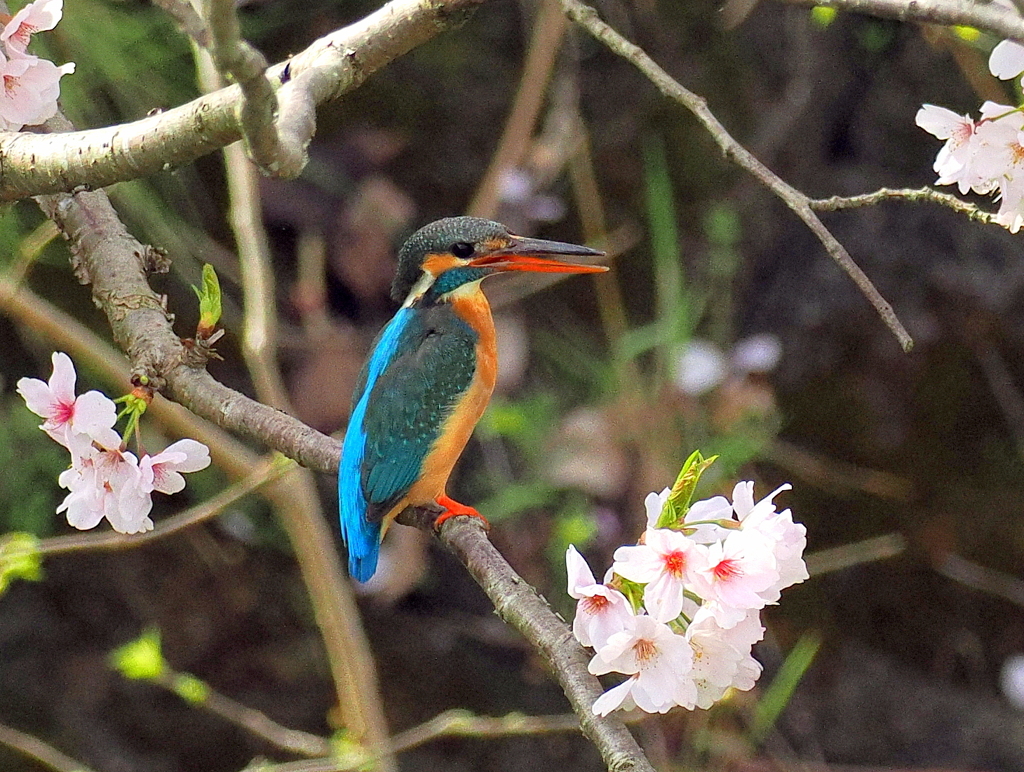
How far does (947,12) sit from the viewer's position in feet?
2.89

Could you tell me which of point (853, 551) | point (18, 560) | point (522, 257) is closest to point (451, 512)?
point (522, 257)

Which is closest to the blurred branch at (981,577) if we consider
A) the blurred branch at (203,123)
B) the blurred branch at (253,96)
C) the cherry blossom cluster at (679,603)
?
the cherry blossom cluster at (679,603)

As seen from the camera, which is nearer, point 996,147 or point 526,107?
point 996,147

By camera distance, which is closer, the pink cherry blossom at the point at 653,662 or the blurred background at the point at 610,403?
the pink cherry blossom at the point at 653,662

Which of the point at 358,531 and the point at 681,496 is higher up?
the point at 358,531

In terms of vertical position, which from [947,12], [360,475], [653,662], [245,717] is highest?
[245,717]

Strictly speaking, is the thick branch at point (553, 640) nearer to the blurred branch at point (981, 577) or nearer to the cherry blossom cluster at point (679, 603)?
the cherry blossom cluster at point (679, 603)

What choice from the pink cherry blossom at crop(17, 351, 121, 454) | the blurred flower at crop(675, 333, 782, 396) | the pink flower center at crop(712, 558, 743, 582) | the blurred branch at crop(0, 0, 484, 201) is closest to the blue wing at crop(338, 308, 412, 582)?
the pink cherry blossom at crop(17, 351, 121, 454)

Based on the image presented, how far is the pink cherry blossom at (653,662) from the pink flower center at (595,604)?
0.13 feet

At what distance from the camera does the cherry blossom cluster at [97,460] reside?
1.17 m

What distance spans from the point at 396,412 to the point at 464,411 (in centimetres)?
12

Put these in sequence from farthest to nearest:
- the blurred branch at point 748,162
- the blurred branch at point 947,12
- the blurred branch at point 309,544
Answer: the blurred branch at point 309,544 → the blurred branch at point 748,162 → the blurred branch at point 947,12

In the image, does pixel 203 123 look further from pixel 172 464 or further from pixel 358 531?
pixel 358 531

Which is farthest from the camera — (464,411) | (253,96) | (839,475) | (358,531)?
(839,475)
